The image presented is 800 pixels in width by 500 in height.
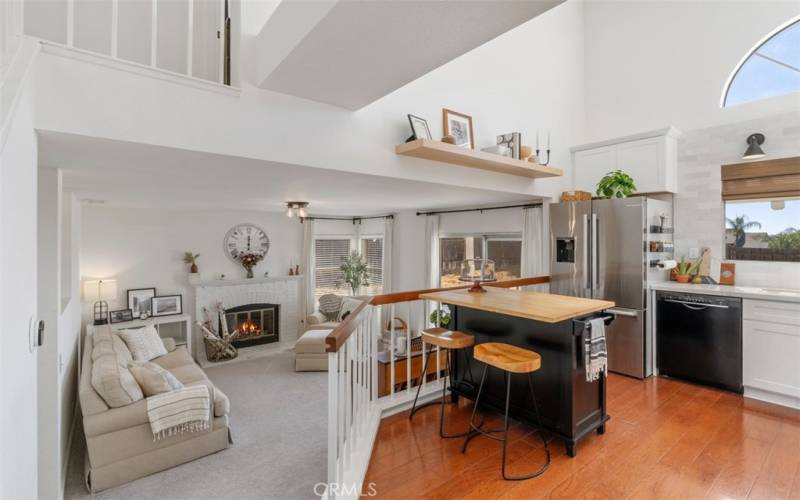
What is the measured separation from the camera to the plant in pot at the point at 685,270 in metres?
4.05

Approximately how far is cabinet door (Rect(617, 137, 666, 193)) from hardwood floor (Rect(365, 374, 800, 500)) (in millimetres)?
2298

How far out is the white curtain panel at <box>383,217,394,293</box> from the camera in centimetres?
716

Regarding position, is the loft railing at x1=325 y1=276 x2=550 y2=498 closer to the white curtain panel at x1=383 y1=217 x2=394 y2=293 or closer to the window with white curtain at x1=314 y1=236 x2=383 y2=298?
the white curtain panel at x1=383 y1=217 x2=394 y2=293

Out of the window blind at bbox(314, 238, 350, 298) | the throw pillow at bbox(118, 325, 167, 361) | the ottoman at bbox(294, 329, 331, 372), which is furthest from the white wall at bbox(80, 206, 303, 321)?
the ottoman at bbox(294, 329, 331, 372)

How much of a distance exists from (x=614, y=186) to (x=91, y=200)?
6024 mm

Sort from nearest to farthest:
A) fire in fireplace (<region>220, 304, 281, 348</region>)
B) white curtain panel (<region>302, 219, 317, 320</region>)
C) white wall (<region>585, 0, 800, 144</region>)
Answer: white wall (<region>585, 0, 800, 144</region>) < fire in fireplace (<region>220, 304, 281, 348</region>) < white curtain panel (<region>302, 219, 317, 320</region>)

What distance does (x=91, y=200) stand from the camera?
14.8 ft

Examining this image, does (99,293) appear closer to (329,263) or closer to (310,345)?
(310,345)

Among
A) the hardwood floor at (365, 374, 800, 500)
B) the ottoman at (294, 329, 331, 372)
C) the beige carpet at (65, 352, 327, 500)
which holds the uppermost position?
the hardwood floor at (365, 374, 800, 500)

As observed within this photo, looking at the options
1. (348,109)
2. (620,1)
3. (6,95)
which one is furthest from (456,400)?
(620,1)

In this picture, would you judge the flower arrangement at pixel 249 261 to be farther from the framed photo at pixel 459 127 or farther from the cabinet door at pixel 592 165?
the cabinet door at pixel 592 165

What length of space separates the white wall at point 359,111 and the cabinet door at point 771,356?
90.1 inches

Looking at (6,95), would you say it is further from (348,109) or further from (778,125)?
(778,125)

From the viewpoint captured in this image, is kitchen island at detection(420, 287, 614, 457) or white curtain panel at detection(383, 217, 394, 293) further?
white curtain panel at detection(383, 217, 394, 293)
